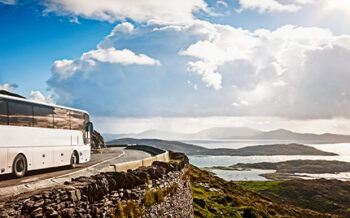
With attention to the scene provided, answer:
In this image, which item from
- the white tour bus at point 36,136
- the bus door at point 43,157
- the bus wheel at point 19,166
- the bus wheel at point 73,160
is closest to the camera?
the white tour bus at point 36,136

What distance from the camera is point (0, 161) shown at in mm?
12867

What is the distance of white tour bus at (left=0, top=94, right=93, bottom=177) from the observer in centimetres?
1353

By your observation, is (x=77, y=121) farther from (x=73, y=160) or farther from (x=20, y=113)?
(x=20, y=113)

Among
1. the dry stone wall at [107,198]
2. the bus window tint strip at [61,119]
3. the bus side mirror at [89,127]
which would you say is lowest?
the dry stone wall at [107,198]

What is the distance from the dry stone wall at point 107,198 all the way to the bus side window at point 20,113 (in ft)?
20.9

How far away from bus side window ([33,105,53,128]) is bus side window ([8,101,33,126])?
1.45ft

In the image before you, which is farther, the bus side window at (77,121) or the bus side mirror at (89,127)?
the bus side mirror at (89,127)

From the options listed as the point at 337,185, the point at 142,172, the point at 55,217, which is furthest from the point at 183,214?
the point at 337,185

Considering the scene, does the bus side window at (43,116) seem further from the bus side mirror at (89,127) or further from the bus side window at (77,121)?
the bus side mirror at (89,127)

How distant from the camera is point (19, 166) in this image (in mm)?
14344

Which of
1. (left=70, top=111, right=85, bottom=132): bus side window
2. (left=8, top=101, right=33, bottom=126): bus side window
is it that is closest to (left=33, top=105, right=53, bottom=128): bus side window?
(left=8, top=101, right=33, bottom=126): bus side window

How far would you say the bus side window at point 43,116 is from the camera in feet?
52.6

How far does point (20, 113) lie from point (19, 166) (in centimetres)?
264

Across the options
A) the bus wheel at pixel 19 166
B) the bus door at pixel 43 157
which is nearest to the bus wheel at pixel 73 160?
the bus door at pixel 43 157
